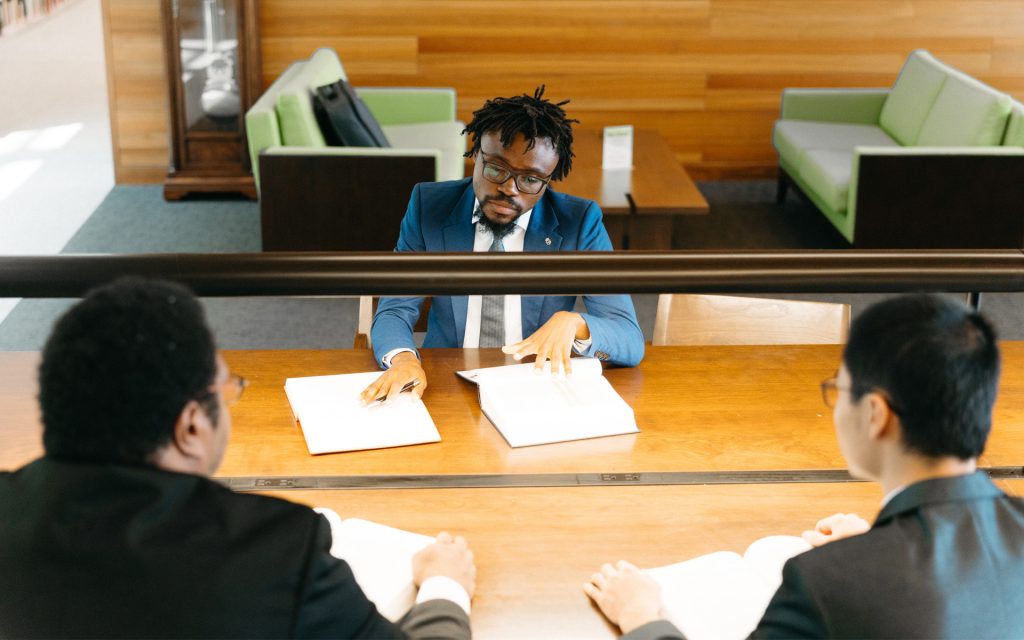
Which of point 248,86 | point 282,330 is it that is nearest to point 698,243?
point 282,330

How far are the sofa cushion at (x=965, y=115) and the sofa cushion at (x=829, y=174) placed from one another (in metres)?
0.43

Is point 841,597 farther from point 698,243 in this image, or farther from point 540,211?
point 698,243

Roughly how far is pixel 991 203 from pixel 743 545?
4.14 meters

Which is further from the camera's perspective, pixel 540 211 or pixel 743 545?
pixel 540 211

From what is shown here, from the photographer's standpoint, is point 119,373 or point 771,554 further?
point 771,554

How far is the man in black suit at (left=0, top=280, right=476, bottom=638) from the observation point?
1026 mm

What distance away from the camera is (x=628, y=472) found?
173cm

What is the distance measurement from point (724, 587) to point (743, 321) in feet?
3.98

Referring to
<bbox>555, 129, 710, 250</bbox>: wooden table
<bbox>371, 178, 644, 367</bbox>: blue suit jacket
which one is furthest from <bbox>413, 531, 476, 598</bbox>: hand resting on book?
<bbox>555, 129, 710, 250</bbox>: wooden table

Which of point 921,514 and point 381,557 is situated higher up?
point 921,514

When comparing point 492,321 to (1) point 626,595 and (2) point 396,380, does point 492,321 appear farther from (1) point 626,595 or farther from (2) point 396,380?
(1) point 626,595

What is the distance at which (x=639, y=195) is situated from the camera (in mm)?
4859

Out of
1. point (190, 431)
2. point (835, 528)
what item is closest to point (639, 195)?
point (835, 528)

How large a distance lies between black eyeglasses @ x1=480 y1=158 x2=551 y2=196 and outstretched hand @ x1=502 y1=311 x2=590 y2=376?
1.57ft
